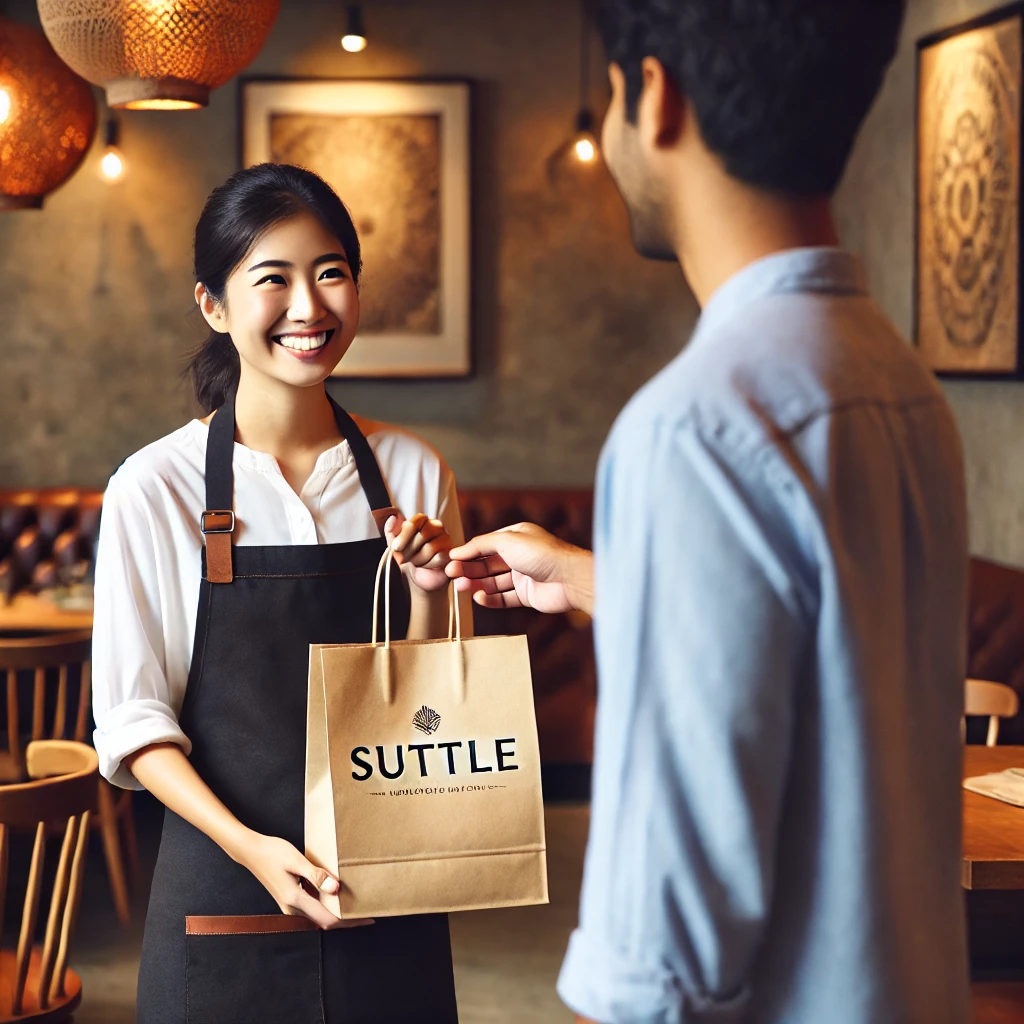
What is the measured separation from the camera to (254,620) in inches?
65.5

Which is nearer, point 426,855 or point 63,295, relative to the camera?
point 426,855

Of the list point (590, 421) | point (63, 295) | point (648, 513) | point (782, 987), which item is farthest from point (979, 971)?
point (63, 295)

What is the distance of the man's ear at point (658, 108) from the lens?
2.56 ft

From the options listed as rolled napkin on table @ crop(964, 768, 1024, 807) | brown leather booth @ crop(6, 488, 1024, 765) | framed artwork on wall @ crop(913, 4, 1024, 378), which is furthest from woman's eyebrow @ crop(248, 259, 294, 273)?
brown leather booth @ crop(6, 488, 1024, 765)

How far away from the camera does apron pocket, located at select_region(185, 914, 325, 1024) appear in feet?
5.28

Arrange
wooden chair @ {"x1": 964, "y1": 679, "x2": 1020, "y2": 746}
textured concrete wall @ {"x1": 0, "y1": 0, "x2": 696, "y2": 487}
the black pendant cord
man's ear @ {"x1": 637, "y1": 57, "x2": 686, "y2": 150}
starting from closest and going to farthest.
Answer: man's ear @ {"x1": 637, "y1": 57, "x2": 686, "y2": 150} < the black pendant cord < wooden chair @ {"x1": 964, "y1": 679, "x2": 1020, "y2": 746} < textured concrete wall @ {"x1": 0, "y1": 0, "x2": 696, "y2": 487}

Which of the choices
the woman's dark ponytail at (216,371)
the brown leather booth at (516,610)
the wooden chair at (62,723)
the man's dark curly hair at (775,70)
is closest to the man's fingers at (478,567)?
the woman's dark ponytail at (216,371)

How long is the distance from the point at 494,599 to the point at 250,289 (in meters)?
0.54

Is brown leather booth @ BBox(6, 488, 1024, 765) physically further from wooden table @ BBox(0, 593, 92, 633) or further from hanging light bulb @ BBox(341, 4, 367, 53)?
hanging light bulb @ BBox(341, 4, 367, 53)

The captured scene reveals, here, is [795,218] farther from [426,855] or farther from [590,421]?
[590,421]

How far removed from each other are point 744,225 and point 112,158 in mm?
4892

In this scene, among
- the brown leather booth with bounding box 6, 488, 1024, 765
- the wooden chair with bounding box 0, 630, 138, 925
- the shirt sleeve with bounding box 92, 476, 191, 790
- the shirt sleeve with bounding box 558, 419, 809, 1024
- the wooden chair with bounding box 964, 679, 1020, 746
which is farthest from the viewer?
the brown leather booth with bounding box 6, 488, 1024, 765

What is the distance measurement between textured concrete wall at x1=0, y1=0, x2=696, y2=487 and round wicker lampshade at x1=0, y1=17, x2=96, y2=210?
2.68 m

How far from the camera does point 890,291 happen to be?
459 centimetres
